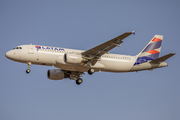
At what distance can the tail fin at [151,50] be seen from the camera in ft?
134

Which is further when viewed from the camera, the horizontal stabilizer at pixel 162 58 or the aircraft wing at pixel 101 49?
the horizontal stabilizer at pixel 162 58

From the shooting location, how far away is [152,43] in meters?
43.1

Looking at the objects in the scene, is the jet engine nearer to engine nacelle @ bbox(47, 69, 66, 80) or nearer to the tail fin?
engine nacelle @ bbox(47, 69, 66, 80)

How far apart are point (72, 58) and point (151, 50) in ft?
49.8

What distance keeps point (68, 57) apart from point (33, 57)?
196 inches

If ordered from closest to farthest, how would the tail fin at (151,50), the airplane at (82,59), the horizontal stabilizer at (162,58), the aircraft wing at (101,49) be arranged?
the aircraft wing at (101,49), the airplane at (82,59), the horizontal stabilizer at (162,58), the tail fin at (151,50)

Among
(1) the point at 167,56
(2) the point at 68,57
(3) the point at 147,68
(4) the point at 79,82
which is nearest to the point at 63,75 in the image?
(4) the point at 79,82

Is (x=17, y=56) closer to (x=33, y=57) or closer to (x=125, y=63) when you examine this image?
(x=33, y=57)

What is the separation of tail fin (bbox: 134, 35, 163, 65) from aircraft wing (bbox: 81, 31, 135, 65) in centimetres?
765

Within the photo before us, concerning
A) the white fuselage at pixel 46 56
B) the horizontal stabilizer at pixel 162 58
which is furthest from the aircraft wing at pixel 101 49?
the horizontal stabilizer at pixel 162 58

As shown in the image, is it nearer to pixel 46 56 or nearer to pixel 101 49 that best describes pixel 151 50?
pixel 101 49

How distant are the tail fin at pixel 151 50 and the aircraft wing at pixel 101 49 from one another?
7.65 metres

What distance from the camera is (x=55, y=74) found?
41125 millimetres

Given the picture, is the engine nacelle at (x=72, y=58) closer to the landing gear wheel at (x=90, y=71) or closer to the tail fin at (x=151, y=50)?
the landing gear wheel at (x=90, y=71)
